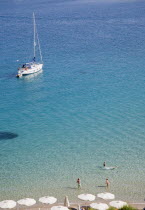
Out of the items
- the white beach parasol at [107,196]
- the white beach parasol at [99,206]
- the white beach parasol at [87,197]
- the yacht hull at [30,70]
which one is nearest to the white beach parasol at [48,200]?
the white beach parasol at [87,197]

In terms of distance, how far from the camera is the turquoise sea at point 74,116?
127ft

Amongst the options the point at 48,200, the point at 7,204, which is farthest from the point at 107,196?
the point at 7,204

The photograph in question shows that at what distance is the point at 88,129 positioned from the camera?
50.1 metres

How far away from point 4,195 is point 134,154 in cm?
1550

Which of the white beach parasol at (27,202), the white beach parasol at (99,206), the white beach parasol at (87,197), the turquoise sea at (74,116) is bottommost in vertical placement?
the white beach parasol at (99,206)

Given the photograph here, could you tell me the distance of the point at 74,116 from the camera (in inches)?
2146

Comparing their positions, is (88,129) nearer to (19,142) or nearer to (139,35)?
(19,142)

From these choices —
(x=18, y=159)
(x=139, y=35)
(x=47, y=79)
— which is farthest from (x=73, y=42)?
(x=18, y=159)

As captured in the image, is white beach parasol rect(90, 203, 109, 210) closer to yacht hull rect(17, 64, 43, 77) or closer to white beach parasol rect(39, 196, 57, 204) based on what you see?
white beach parasol rect(39, 196, 57, 204)

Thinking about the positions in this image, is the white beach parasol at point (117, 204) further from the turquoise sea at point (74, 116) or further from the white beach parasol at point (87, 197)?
the turquoise sea at point (74, 116)

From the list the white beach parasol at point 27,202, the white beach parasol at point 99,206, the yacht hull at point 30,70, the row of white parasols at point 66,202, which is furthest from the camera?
the yacht hull at point 30,70

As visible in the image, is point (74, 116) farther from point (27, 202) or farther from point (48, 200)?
point (27, 202)

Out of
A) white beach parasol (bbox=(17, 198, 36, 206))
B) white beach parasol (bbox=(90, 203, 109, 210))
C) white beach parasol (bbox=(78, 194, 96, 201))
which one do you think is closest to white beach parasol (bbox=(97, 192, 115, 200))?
white beach parasol (bbox=(78, 194, 96, 201))

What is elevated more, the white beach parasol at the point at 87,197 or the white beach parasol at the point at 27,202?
the white beach parasol at the point at 87,197
